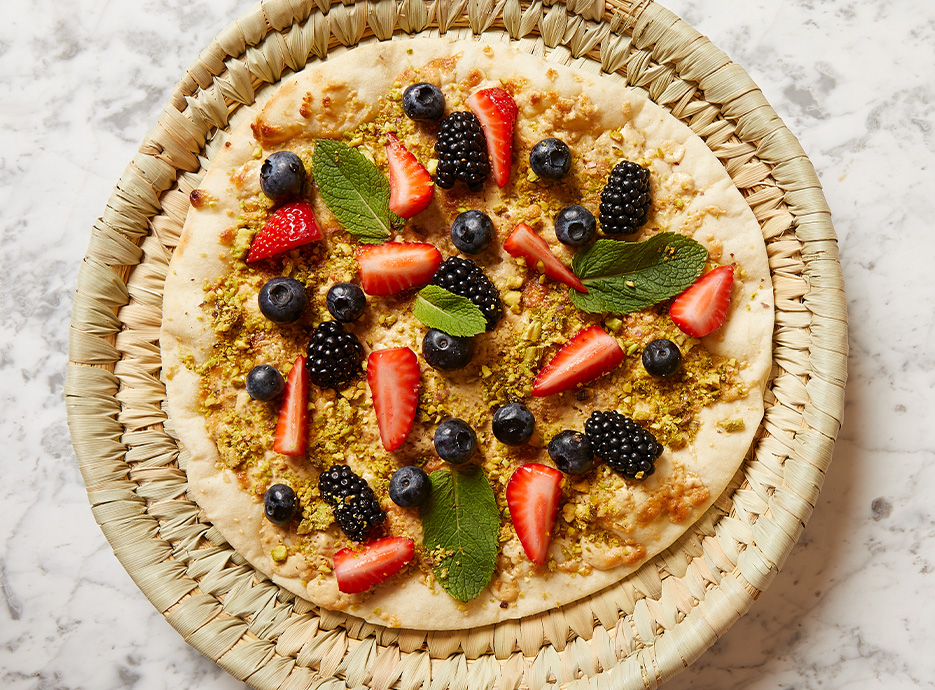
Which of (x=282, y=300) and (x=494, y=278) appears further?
(x=494, y=278)

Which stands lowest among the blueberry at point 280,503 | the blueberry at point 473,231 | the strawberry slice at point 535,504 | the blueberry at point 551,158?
the blueberry at point 280,503

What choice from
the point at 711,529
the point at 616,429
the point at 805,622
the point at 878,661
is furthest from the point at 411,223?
the point at 878,661

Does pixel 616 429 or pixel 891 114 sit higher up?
pixel 891 114

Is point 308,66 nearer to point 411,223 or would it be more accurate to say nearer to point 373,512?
point 411,223

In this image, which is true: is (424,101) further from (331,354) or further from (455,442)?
(455,442)

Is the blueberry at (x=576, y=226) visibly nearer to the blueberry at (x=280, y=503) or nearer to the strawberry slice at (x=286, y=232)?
the strawberry slice at (x=286, y=232)

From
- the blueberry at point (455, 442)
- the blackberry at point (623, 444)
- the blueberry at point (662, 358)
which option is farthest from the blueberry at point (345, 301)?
the blueberry at point (662, 358)

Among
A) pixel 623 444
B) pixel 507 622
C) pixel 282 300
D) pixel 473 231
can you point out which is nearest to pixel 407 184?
pixel 473 231
